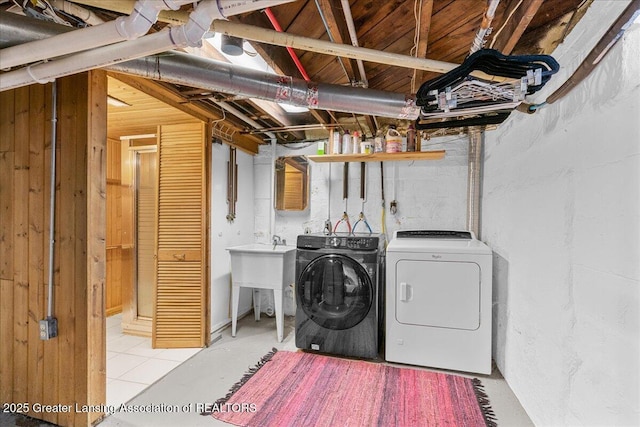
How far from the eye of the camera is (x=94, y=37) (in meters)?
1.07

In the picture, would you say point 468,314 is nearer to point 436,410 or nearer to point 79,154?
point 436,410

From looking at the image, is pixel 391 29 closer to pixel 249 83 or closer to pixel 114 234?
pixel 249 83

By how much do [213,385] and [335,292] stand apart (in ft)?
3.86

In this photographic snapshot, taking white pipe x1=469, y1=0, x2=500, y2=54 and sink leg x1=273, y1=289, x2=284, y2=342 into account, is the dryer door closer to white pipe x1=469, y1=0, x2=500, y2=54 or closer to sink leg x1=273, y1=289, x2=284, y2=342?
sink leg x1=273, y1=289, x2=284, y2=342

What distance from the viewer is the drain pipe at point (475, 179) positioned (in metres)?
2.95

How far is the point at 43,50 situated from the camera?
3.78ft

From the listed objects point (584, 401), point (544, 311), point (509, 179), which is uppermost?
point (509, 179)

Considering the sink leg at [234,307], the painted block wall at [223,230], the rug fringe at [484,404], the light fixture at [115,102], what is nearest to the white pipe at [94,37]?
the light fixture at [115,102]

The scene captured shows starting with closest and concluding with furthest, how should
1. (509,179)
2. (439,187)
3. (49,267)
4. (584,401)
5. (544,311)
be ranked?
(584,401) < (544,311) < (49,267) < (509,179) < (439,187)

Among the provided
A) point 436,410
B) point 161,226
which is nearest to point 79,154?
point 161,226

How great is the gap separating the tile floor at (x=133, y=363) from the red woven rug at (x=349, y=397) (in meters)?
0.67

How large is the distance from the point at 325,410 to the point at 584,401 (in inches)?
53.7

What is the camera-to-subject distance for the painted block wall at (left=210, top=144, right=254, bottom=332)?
121 inches

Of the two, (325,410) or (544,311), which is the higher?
(544,311)
